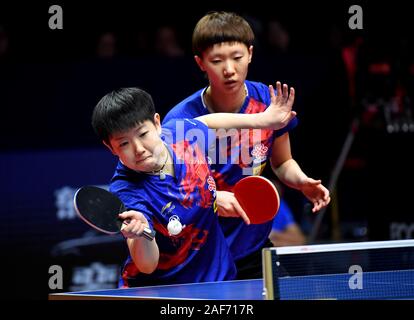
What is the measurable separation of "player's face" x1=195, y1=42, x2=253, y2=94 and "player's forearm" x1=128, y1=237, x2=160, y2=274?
3.48ft

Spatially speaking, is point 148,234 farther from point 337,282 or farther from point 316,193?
point 316,193

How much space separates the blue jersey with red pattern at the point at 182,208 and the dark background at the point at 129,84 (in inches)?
110

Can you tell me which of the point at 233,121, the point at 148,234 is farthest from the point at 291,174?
the point at 148,234

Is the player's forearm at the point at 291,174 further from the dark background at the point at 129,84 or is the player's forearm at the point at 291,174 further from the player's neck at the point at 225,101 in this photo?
the dark background at the point at 129,84

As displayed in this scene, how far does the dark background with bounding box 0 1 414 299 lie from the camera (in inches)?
282

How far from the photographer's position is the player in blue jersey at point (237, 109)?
4688 mm

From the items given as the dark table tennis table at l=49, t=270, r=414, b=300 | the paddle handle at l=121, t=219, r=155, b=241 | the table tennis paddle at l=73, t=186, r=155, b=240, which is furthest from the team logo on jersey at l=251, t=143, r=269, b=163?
the table tennis paddle at l=73, t=186, r=155, b=240

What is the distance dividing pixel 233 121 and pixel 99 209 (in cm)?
103

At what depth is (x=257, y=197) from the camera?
4.51m

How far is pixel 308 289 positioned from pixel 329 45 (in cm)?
475

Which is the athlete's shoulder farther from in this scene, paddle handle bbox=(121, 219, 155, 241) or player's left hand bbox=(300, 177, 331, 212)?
paddle handle bbox=(121, 219, 155, 241)

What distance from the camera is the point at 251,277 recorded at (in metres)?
5.02

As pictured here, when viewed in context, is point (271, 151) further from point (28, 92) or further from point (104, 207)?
point (28, 92)
